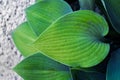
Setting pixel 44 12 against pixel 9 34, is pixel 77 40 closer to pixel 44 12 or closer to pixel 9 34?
pixel 44 12

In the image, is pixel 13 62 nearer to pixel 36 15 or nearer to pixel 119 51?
pixel 36 15

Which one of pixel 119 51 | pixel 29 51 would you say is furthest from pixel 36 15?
pixel 119 51

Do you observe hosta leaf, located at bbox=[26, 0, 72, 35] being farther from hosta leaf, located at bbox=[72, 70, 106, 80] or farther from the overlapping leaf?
hosta leaf, located at bbox=[72, 70, 106, 80]

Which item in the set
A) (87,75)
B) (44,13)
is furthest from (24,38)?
(87,75)

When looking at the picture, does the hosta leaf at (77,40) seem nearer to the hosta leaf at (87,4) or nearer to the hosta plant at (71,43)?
the hosta plant at (71,43)

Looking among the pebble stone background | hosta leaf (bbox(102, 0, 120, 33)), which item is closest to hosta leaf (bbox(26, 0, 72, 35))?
hosta leaf (bbox(102, 0, 120, 33))
